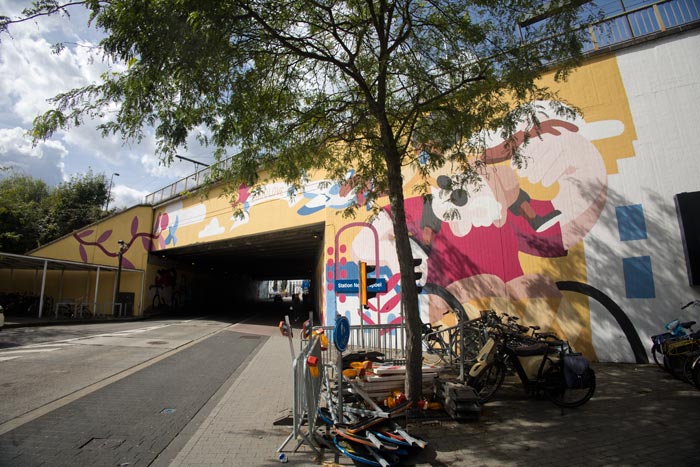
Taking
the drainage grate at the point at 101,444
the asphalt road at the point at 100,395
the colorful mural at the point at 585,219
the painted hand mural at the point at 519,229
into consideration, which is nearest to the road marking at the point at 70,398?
the asphalt road at the point at 100,395

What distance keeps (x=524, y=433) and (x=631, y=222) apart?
22.2ft

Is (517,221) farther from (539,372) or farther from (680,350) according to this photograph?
(539,372)

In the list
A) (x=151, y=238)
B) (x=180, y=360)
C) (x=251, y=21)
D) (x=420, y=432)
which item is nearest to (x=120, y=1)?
(x=251, y=21)

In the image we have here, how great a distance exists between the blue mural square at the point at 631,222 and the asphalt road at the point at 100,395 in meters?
9.82

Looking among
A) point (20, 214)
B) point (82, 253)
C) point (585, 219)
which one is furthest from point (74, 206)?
point (585, 219)

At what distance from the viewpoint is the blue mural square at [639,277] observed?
27.5 feet

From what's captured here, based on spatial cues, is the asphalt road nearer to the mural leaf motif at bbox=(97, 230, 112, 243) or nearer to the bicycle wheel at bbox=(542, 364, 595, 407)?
the bicycle wheel at bbox=(542, 364, 595, 407)

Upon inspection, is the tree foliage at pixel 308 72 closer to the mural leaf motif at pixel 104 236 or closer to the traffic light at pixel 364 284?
the traffic light at pixel 364 284

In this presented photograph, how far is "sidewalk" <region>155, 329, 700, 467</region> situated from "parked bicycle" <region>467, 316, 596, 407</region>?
0.22m

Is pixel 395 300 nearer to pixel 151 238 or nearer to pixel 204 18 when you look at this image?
pixel 204 18

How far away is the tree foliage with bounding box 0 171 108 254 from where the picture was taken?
2681 cm

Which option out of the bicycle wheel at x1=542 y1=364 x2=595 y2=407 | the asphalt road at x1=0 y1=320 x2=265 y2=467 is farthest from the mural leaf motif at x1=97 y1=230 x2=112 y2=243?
the bicycle wheel at x1=542 y1=364 x2=595 y2=407

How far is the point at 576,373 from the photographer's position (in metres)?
5.16

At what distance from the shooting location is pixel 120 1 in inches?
179
